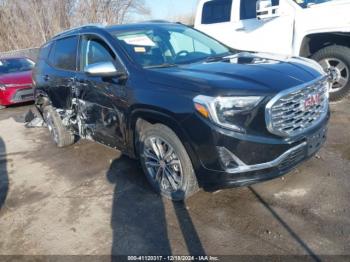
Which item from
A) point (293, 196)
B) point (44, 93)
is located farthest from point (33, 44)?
point (293, 196)

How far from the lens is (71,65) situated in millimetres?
4930

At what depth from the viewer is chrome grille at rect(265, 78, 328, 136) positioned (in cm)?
301

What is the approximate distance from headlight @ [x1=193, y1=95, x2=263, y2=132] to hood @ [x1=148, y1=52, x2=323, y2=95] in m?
0.05

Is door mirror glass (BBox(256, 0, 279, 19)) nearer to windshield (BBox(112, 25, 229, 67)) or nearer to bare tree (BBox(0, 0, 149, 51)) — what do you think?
windshield (BBox(112, 25, 229, 67))

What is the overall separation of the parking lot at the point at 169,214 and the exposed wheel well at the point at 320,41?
219 centimetres

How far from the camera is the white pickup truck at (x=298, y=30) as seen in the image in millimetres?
6066

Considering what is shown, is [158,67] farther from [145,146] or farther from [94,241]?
[94,241]

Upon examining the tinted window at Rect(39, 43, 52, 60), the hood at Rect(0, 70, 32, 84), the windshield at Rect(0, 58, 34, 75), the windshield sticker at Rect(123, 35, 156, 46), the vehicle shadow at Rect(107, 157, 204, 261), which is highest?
the windshield sticker at Rect(123, 35, 156, 46)

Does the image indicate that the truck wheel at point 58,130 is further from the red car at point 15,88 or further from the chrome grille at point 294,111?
the red car at point 15,88

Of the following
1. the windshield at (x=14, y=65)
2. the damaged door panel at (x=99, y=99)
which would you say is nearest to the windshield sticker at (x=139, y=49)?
the damaged door panel at (x=99, y=99)

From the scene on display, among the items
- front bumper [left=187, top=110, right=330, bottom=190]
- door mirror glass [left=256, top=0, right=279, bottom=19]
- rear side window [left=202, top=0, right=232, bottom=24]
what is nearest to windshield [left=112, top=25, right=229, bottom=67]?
front bumper [left=187, top=110, right=330, bottom=190]

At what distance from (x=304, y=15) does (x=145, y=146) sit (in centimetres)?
428

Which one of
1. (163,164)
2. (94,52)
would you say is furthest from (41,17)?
(163,164)

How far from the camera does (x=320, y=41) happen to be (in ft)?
21.5
